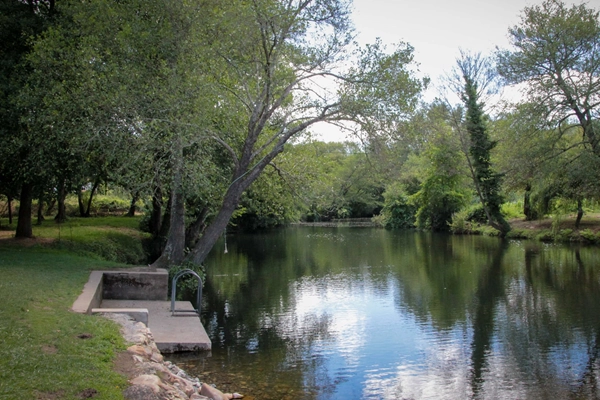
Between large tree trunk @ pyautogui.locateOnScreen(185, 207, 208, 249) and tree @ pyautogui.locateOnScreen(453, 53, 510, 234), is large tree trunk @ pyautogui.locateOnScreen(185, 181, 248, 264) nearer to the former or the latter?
large tree trunk @ pyautogui.locateOnScreen(185, 207, 208, 249)

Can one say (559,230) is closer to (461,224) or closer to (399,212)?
(461,224)

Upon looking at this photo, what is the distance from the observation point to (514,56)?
29.4 metres

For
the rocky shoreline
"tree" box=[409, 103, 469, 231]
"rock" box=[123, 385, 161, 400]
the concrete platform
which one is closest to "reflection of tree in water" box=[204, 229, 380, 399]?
the concrete platform

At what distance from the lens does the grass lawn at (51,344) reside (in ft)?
17.1

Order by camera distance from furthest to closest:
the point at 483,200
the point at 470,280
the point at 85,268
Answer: the point at 483,200 → the point at 470,280 → the point at 85,268

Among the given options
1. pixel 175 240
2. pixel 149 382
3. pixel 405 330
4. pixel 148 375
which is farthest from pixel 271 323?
pixel 149 382

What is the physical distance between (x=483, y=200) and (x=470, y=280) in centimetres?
2296

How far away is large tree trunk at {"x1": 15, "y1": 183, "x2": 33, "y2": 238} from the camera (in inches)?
747

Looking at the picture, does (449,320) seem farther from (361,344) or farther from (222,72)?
(222,72)

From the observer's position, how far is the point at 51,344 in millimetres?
6469

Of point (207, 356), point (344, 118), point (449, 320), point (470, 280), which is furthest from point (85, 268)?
point (470, 280)

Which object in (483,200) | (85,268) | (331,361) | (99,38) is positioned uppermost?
(99,38)

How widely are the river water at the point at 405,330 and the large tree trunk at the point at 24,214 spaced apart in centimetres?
674

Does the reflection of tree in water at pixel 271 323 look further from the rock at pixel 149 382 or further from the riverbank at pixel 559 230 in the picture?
the riverbank at pixel 559 230
